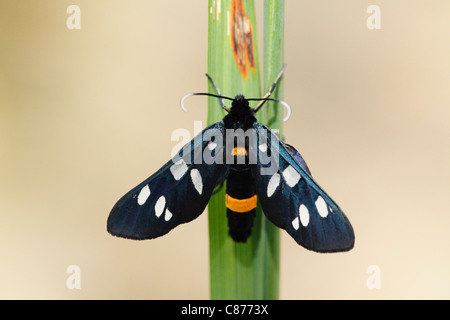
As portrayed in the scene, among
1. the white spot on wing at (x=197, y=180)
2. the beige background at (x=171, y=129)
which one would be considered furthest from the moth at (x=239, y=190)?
the beige background at (x=171, y=129)

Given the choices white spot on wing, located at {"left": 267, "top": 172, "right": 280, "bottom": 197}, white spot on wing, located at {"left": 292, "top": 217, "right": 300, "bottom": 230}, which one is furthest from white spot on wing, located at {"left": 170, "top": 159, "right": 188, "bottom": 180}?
white spot on wing, located at {"left": 292, "top": 217, "right": 300, "bottom": 230}

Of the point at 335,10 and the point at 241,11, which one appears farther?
the point at 335,10

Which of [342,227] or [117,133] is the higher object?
[117,133]

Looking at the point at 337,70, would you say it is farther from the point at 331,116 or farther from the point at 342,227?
the point at 342,227

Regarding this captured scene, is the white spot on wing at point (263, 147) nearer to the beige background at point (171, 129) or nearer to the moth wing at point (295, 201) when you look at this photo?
the moth wing at point (295, 201)

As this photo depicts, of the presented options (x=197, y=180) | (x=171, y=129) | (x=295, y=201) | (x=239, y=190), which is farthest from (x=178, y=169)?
(x=171, y=129)

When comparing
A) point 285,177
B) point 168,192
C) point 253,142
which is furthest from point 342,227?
point 168,192

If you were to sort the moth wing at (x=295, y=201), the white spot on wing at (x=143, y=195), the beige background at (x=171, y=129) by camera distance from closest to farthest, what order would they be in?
the moth wing at (x=295, y=201) → the white spot on wing at (x=143, y=195) → the beige background at (x=171, y=129)
